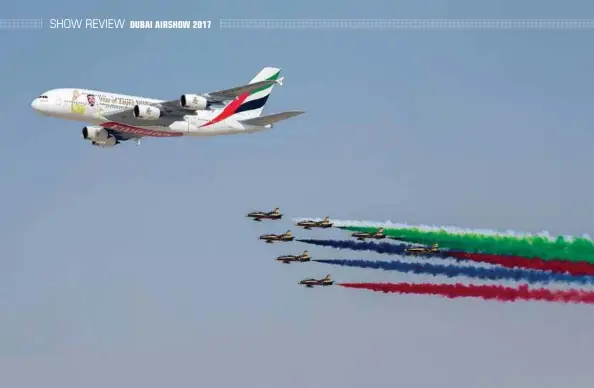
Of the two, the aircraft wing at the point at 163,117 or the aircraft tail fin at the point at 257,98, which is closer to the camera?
the aircraft wing at the point at 163,117

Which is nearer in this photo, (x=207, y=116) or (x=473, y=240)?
(x=473, y=240)

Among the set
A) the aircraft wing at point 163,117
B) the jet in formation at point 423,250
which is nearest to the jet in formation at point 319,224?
the jet in formation at point 423,250

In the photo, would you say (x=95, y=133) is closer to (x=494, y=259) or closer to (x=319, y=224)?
(x=319, y=224)

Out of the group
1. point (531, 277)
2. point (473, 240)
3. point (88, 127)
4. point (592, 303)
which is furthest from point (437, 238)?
point (88, 127)

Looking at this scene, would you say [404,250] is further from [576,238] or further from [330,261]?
[576,238]

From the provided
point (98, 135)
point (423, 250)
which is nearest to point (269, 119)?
point (98, 135)

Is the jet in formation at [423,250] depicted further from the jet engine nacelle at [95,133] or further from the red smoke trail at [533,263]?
the jet engine nacelle at [95,133]
